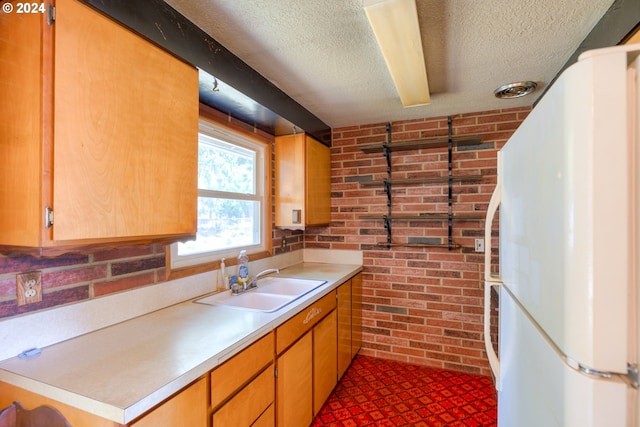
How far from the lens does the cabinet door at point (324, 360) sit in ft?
6.01

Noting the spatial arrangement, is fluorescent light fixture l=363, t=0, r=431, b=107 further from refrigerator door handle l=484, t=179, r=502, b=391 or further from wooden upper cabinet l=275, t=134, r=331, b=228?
wooden upper cabinet l=275, t=134, r=331, b=228

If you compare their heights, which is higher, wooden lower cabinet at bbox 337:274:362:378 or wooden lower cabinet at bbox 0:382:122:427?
wooden lower cabinet at bbox 0:382:122:427

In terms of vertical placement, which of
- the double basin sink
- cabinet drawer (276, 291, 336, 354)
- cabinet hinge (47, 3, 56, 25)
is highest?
cabinet hinge (47, 3, 56, 25)

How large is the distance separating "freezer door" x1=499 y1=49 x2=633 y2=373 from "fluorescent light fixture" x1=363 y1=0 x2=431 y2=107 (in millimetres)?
740

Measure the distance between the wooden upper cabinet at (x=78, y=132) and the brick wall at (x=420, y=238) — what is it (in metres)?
1.97

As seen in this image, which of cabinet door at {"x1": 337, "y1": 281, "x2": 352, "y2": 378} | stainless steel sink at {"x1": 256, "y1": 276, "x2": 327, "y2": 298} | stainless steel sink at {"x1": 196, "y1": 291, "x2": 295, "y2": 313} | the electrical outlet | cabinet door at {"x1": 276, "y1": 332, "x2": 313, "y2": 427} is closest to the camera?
the electrical outlet

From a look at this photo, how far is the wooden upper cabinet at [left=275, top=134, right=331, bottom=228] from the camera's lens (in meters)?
2.44

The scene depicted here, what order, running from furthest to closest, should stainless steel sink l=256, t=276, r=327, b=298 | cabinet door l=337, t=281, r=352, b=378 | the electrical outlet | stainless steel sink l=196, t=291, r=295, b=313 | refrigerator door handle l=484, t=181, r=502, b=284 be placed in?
1. cabinet door l=337, t=281, r=352, b=378
2. stainless steel sink l=256, t=276, r=327, b=298
3. stainless steel sink l=196, t=291, r=295, b=313
4. refrigerator door handle l=484, t=181, r=502, b=284
5. the electrical outlet

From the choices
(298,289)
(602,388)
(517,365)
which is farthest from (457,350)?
(602,388)

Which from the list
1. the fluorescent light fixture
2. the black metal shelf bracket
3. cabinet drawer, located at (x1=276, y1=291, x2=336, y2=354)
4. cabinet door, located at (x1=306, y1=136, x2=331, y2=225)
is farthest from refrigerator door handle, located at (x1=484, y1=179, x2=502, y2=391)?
cabinet door, located at (x1=306, y1=136, x2=331, y2=225)

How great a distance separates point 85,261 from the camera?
3.94ft

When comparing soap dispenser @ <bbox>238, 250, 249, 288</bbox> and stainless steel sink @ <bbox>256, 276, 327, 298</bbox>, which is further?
stainless steel sink @ <bbox>256, 276, 327, 298</bbox>

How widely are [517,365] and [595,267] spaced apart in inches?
25.3

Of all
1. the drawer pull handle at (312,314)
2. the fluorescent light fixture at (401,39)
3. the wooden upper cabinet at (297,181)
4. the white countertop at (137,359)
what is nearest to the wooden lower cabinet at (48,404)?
the white countertop at (137,359)
